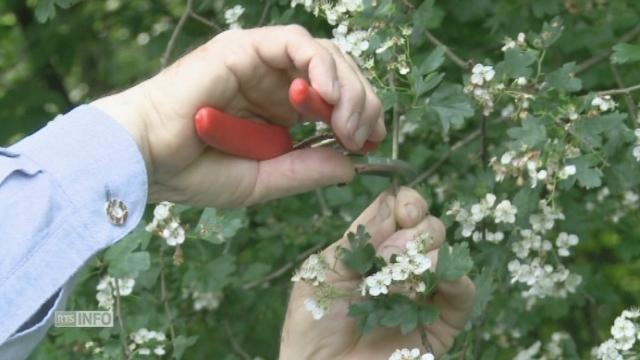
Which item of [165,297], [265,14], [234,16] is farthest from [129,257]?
[265,14]

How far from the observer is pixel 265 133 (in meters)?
1.24

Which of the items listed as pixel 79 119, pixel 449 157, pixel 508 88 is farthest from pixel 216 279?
pixel 79 119

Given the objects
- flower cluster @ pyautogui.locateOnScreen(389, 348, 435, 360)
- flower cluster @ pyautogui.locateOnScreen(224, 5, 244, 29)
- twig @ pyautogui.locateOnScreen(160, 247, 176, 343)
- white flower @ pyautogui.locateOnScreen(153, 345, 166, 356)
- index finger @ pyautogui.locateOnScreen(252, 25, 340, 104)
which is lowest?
twig @ pyautogui.locateOnScreen(160, 247, 176, 343)

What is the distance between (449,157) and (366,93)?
1.28m

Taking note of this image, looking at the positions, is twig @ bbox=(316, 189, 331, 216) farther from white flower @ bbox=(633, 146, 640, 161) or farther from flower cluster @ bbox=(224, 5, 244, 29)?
white flower @ bbox=(633, 146, 640, 161)

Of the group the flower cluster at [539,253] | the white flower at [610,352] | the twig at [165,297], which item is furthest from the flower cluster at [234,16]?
the white flower at [610,352]

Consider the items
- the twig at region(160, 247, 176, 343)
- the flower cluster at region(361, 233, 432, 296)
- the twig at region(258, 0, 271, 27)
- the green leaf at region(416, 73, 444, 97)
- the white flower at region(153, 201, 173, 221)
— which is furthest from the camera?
the twig at region(258, 0, 271, 27)

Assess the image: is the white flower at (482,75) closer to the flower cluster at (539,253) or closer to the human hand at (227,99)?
the flower cluster at (539,253)

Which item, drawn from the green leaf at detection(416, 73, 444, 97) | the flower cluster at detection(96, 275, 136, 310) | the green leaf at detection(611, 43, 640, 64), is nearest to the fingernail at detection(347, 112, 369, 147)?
the green leaf at detection(416, 73, 444, 97)

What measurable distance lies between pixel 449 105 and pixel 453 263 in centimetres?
39

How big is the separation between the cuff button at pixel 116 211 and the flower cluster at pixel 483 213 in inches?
33.2

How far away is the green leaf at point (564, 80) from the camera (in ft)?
6.05

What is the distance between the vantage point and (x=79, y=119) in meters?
1.15

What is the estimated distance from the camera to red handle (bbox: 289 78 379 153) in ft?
3.62
